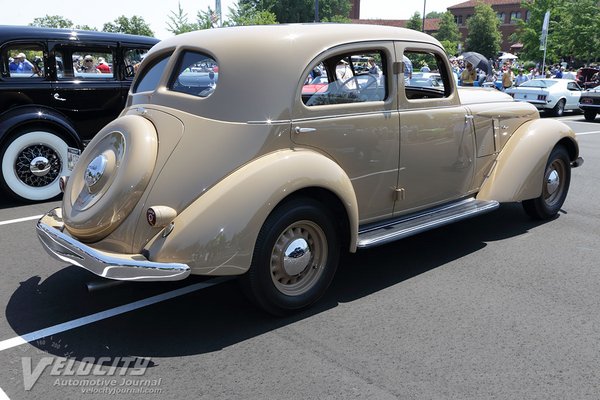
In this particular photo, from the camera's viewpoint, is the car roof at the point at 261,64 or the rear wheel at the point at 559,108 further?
the rear wheel at the point at 559,108

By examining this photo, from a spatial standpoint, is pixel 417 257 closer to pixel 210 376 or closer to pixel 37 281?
pixel 210 376

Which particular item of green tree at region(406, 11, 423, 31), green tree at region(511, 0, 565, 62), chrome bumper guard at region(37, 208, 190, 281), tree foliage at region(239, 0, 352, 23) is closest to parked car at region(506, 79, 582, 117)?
chrome bumper guard at region(37, 208, 190, 281)

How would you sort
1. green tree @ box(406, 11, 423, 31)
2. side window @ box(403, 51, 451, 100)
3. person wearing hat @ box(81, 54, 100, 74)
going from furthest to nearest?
green tree @ box(406, 11, 423, 31), person wearing hat @ box(81, 54, 100, 74), side window @ box(403, 51, 451, 100)

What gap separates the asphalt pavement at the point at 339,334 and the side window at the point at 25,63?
2927 mm

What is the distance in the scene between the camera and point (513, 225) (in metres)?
5.64

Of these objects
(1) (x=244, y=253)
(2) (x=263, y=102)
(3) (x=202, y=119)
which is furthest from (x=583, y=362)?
(3) (x=202, y=119)

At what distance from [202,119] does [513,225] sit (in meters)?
3.76

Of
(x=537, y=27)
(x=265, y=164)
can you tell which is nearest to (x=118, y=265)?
(x=265, y=164)

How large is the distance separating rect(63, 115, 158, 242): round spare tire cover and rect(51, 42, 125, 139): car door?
3.76m

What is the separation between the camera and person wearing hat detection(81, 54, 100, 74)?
763 centimetres

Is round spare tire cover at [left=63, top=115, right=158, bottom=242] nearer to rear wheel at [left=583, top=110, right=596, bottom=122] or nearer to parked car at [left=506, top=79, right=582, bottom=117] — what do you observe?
parked car at [left=506, top=79, right=582, bottom=117]

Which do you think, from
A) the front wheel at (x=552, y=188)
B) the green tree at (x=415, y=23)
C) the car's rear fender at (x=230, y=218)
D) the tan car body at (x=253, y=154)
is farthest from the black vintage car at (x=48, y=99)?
the green tree at (x=415, y=23)

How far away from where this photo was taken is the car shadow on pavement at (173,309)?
3.19 m

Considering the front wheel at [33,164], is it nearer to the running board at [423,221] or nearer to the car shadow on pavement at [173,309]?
the car shadow on pavement at [173,309]
